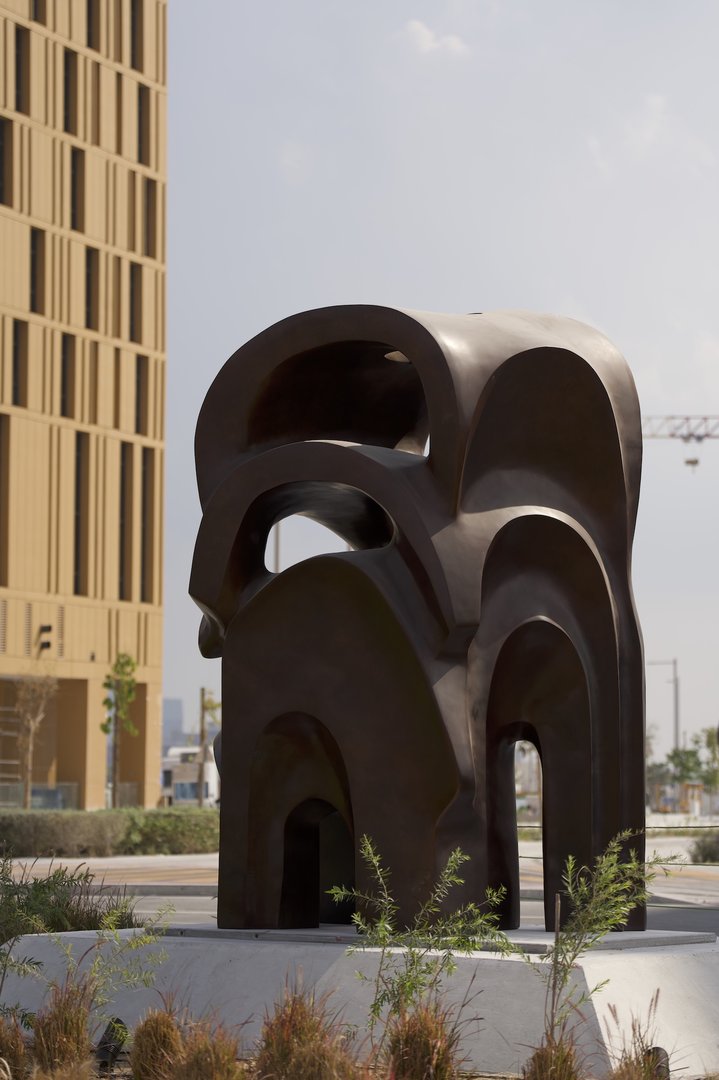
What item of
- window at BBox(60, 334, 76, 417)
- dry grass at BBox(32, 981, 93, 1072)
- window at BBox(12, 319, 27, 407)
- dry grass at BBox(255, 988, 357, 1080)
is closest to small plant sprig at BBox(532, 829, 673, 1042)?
dry grass at BBox(255, 988, 357, 1080)

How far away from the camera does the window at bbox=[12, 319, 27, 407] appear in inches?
1879

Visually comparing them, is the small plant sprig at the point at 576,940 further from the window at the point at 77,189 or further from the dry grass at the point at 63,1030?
the window at the point at 77,189

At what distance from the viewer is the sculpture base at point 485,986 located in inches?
327

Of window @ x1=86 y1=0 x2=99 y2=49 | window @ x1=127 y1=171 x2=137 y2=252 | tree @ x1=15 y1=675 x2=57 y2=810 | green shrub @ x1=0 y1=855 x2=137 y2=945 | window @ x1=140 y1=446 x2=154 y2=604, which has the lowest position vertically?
green shrub @ x1=0 y1=855 x2=137 y2=945

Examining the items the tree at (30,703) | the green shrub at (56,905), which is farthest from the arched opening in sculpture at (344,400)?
the tree at (30,703)

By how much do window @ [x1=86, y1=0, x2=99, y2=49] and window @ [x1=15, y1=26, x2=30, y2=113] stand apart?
129 inches

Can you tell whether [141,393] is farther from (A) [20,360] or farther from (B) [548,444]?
(B) [548,444]

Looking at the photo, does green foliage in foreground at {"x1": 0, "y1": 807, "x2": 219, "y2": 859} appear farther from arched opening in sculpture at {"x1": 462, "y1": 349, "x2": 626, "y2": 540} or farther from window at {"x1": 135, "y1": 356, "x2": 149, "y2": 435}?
arched opening in sculpture at {"x1": 462, "y1": 349, "x2": 626, "y2": 540}

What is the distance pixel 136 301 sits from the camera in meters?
52.3

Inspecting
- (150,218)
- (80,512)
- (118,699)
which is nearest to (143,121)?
(150,218)

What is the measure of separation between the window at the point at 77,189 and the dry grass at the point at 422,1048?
45440 millimetres

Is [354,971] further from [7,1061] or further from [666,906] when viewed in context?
[666,906]

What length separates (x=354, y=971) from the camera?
29.5 feet

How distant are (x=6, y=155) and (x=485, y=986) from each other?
1706 inches
